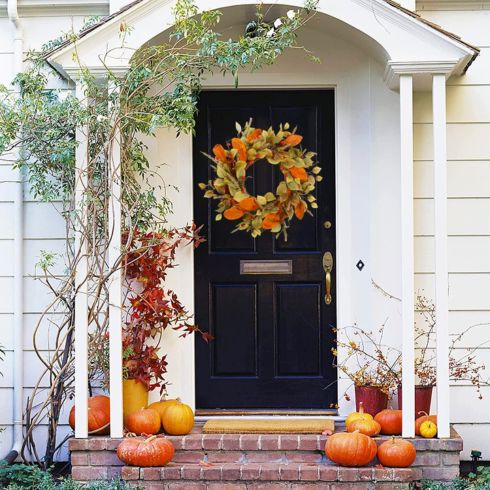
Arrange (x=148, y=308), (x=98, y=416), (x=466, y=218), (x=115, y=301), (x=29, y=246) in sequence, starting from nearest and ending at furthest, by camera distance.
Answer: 1. (x=115, y=301)
2. (x=98, y=416)
3. (x=148, y=308)
4. (x=466, y=218)
5. (x=29, y=246)

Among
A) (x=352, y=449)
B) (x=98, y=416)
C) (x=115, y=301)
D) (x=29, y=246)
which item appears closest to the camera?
(x=352, y=449)

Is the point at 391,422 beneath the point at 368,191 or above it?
beneath

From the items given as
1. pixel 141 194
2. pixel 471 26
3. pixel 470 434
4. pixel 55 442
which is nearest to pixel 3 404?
pixel 55 442

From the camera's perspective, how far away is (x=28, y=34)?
18.3ft

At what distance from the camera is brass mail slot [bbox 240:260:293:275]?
5.56m

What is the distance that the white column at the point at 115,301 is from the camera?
4.84 metres

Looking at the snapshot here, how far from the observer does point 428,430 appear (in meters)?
4.82

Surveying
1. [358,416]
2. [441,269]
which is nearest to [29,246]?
[358,416]

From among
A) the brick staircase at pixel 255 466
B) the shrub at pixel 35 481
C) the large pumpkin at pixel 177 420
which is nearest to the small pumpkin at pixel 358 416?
the brick staircase at pixel 255 466

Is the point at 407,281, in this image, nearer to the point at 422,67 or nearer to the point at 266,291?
the point at 266,291

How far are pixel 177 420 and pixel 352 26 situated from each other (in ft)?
8.26

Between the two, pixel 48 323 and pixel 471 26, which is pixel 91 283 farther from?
pixel 471 26

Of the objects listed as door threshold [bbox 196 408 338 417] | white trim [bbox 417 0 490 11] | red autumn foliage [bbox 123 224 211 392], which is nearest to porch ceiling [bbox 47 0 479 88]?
white trim [bbox 417 0 490 11]

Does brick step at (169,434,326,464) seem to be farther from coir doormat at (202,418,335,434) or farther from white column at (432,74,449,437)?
white column at (432,74,449,437)
